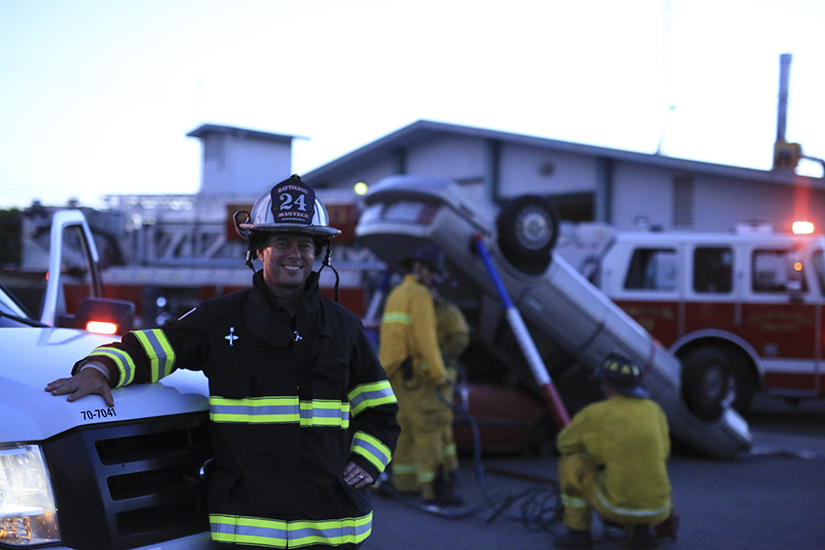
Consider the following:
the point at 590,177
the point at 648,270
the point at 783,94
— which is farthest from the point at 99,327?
the point at 783,94

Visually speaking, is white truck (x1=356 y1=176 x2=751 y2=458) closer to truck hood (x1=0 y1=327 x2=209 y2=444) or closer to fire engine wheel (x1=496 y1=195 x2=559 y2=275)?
fire engine wheel (x1=496 y1=195 x2=559 y2=275)

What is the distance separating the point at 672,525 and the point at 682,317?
5607 millimetres

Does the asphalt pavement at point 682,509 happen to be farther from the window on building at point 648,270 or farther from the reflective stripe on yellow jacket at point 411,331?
the window on building at point 648,270

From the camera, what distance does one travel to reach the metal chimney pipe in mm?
14141

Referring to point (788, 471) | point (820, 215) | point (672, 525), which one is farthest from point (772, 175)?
point (672, 525)

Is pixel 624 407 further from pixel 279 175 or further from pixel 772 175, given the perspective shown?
pixel 279 175

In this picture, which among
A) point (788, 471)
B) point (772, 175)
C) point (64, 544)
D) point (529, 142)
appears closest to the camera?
point (64, 544)

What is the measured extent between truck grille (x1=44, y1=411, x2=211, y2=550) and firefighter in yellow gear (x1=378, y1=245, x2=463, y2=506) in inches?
116

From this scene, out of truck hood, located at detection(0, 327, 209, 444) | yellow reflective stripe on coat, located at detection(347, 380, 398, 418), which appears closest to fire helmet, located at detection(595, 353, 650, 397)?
yellow reflective stripe on coat, located at detection(347, 380, 398, 418)

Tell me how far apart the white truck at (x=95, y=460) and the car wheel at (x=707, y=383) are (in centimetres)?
575

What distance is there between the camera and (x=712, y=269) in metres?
9.55

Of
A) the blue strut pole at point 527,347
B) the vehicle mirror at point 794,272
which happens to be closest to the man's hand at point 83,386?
the blue strut pole at point 527,347

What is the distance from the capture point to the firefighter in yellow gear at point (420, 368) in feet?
16.8

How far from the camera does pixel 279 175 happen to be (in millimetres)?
20562
